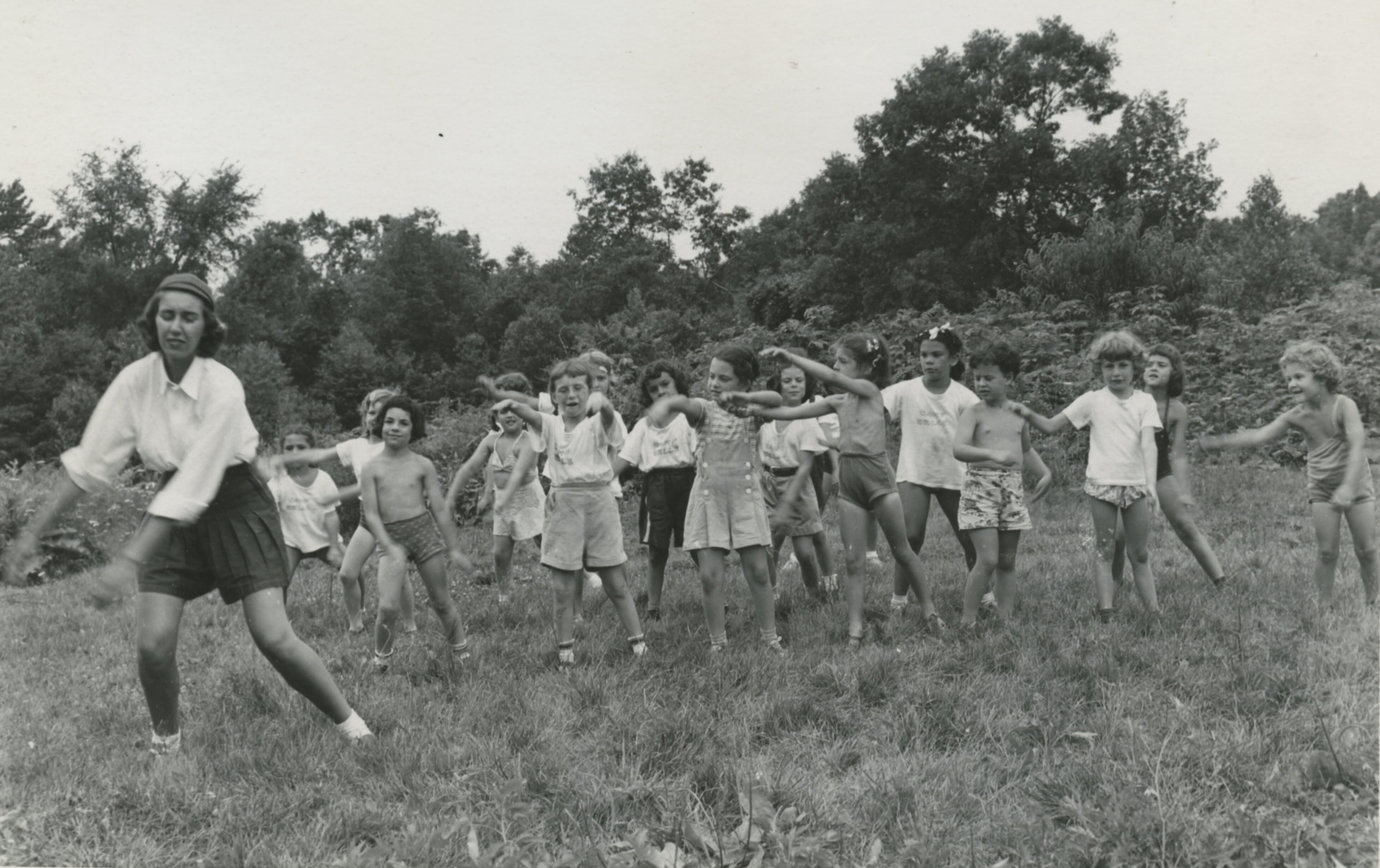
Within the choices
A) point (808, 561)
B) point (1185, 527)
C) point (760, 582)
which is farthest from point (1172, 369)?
Answer: point (760, 582)

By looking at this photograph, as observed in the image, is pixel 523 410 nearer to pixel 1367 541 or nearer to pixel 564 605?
pixel 564 605

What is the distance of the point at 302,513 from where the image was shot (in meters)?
6.40

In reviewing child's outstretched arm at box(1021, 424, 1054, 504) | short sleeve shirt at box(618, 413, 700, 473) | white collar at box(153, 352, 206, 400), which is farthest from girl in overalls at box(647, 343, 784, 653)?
white collar at box(153, 352, 206, 400)

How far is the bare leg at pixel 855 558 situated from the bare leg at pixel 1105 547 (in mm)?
1521

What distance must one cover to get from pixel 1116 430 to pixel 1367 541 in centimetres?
154

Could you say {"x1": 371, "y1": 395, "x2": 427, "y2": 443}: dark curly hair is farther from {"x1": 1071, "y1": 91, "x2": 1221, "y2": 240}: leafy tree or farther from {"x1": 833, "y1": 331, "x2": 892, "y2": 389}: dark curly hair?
{"x1": 1071, "y1": 91, "x2": 1221, "y2": 240}: leafy tree

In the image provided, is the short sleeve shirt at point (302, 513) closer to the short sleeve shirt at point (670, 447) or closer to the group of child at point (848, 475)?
the group of child at point (848, 475)

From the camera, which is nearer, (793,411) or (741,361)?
(793,411)

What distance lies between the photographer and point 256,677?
4746 mm

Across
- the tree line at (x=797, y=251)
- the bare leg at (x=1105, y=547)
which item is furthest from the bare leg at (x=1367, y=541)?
the tree line at (x=797, y=251)

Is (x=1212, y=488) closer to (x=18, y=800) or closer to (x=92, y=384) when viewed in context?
(x=18, y=800)

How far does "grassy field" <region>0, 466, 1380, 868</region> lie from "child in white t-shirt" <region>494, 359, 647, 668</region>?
12.4 inches

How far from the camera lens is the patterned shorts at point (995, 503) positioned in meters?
5.50

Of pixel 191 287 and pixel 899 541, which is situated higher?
pixel 191 287
